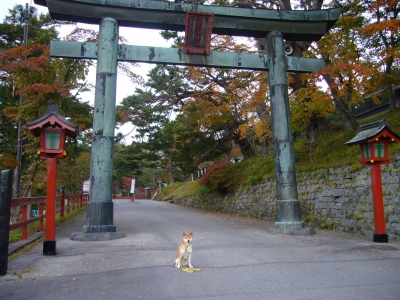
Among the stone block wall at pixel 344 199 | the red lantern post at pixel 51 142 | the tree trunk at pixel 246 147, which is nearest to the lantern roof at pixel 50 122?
the red lantern post at pixel 51 142

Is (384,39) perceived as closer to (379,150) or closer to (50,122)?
(379,150)

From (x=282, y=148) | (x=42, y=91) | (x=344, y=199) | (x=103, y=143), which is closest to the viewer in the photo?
(x=103, y=143)

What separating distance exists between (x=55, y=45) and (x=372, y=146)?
9.30 meters

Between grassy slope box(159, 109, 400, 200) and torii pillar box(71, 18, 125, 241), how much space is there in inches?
321

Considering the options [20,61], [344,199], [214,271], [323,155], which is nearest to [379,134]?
[344,199]

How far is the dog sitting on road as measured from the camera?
236 inches

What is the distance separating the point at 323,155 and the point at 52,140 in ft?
36.4

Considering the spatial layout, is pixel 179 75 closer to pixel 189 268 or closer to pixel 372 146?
pixel 372 146

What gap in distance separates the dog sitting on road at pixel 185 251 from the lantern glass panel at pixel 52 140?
3.86 meters

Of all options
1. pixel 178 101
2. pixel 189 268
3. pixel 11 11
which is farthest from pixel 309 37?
pixel 11 11

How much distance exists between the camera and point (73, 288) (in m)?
5.21

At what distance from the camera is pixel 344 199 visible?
1198 cm

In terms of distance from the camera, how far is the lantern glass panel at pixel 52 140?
7.96 metres

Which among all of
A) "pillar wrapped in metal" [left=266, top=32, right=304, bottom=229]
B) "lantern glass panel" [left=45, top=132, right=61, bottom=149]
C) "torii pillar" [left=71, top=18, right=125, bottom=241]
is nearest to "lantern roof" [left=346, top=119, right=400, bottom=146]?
"pillar wrapped in metal" [left=266, top=32, right=304, bottom=229]
